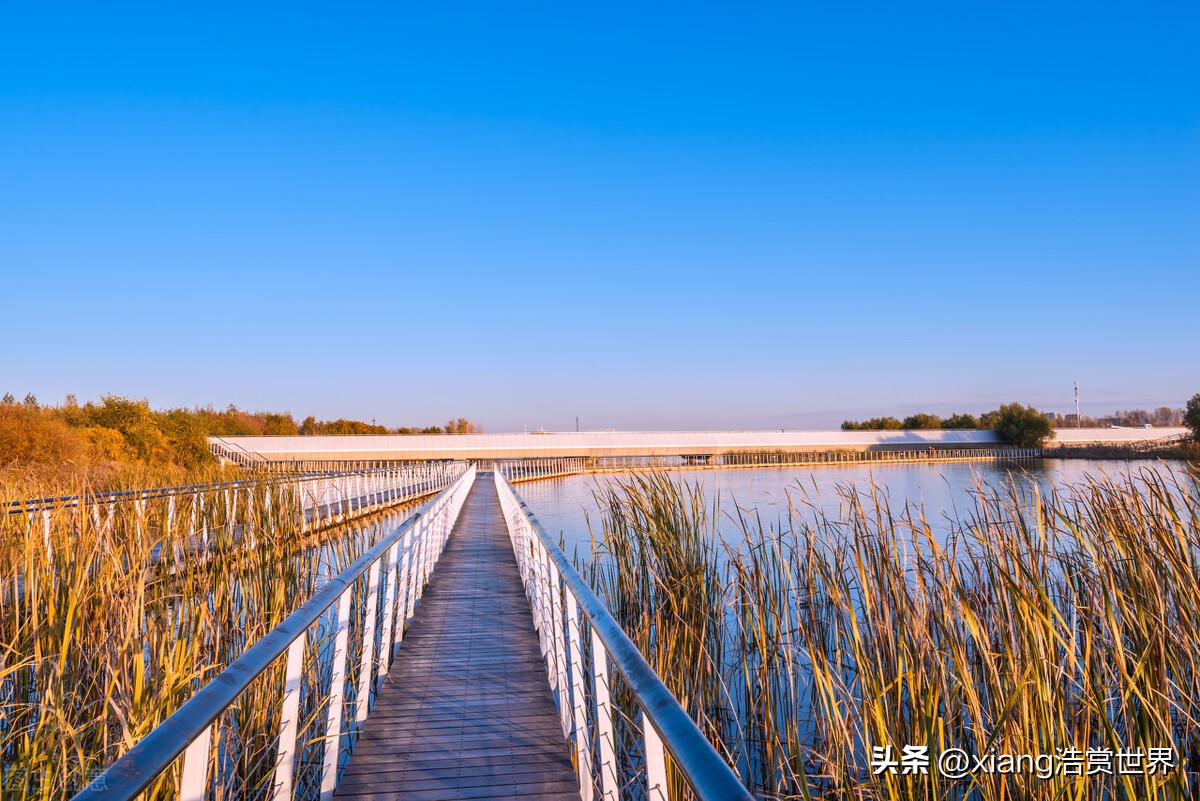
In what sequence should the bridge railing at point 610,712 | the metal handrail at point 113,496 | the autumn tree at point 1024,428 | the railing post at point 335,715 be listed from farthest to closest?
1. the autumn tree at point 1024,428
2. the metal handrail at point 113,496
3. the railing post at point 335,715
4. the bridge railing at point 610,712

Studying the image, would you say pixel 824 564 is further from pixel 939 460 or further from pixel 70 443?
pixel 939 460

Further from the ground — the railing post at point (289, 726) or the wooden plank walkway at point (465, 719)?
the railing post at point (289, 726)

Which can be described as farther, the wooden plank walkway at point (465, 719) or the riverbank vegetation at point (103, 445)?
the riverbank vegetation at point (103, 445)

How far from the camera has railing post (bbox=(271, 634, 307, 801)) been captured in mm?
2270

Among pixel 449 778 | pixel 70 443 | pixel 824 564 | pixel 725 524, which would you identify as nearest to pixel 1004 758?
pixel 824 564

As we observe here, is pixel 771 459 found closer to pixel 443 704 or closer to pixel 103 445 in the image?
pixel 103 445

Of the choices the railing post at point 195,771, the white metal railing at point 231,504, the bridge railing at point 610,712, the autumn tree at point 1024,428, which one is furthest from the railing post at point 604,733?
the autumn tree at point 1024,428

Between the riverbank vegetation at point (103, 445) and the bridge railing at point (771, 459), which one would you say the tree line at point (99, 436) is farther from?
the bridge railing at point (771, 459)

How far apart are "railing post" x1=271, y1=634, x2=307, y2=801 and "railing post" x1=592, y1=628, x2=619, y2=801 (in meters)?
0.89

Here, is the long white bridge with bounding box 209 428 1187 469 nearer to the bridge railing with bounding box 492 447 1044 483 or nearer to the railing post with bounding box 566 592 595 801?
the bridge railing with bounding box 492 447 1044 483

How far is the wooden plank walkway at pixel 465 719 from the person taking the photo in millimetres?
2801

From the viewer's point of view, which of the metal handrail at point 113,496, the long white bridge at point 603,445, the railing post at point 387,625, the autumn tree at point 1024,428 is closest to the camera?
the railing post at point 387,625

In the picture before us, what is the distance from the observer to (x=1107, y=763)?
8.54 ft

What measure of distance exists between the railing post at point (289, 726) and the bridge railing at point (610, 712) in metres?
0.89
